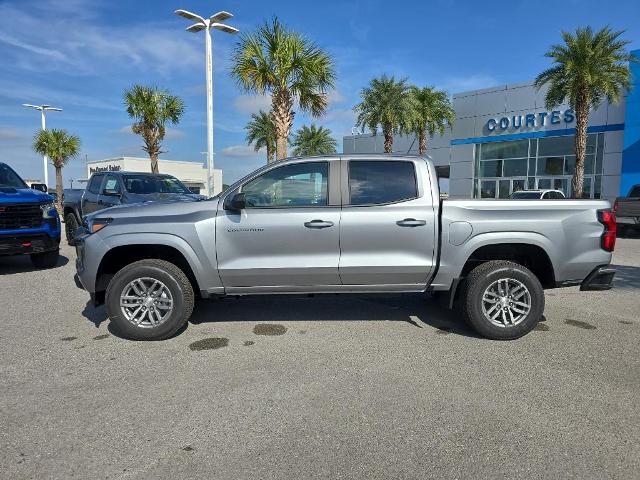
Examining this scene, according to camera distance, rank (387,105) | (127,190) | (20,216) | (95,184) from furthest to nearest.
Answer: (387,105) < (95,184) < (127,190) < (20,216)

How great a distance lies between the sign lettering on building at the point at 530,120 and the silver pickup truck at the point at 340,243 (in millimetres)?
25651

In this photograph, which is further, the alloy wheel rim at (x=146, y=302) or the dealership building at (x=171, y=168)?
the dealership building at (x=171, y=168)

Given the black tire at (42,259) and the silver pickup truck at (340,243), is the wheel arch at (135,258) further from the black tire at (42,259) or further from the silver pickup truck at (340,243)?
the black tire at (42,259)

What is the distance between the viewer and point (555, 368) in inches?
148

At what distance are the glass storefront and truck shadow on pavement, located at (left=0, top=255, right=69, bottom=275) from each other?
2449cm

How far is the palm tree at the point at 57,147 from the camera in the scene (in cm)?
3562

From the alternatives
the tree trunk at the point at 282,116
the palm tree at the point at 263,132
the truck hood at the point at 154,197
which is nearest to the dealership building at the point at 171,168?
the palm tree at the point at 263,132

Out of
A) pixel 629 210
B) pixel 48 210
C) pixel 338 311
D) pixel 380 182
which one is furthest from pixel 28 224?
pixel 629 210

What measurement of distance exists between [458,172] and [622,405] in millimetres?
30737

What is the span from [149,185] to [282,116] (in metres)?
7.94

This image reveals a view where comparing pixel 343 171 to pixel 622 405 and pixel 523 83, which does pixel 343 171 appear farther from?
pixel 523 83

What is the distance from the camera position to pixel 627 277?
25.3 feet

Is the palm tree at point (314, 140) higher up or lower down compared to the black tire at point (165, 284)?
higher up

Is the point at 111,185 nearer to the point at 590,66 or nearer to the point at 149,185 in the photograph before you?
the point at 149,185
